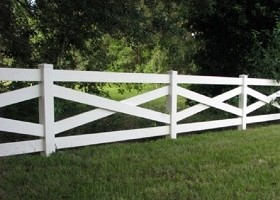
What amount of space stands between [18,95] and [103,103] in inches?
59.7

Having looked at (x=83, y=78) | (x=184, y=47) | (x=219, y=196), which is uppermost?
(x=184, y=47)

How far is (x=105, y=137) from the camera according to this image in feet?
25.0

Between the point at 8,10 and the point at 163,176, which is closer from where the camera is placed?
the point at 163,176

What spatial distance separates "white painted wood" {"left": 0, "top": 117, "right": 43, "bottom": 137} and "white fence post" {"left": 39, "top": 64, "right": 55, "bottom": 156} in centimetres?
11

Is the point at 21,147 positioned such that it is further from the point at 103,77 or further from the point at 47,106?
the point at 103,77

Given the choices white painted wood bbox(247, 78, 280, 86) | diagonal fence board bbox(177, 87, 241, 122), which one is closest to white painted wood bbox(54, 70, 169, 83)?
diagonal fence board bbox(177, 87, 241, 122)

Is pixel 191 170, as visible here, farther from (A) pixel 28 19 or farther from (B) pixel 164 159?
(A) pixel 28 19

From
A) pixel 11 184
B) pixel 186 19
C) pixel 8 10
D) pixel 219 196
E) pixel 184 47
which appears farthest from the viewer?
pixel 184 47

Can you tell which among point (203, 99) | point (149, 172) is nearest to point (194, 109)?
point (203, 99)

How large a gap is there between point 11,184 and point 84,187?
0.85 meters

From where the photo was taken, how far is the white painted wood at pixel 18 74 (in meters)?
6.32

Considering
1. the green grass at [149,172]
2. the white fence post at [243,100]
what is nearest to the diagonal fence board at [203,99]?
the white fence post at [243,100]

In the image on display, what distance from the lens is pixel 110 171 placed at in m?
5.73

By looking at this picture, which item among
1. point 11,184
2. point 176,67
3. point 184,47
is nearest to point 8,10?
point 11,184
